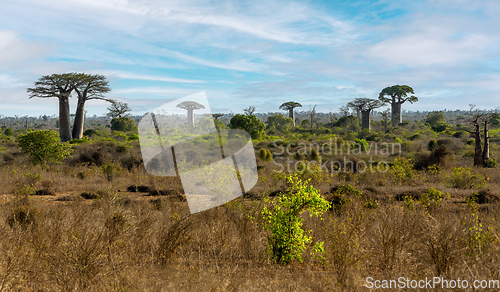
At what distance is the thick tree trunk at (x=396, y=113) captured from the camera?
48.0 m

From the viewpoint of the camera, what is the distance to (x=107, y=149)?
1912cm

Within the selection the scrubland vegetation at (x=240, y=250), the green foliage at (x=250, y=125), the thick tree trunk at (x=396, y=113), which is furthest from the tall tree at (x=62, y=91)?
the thick tree trunk at (x=396, y=113)

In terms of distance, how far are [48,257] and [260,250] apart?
2593 millimetres

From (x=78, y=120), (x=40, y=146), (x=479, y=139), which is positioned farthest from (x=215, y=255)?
(x=78, y=120)

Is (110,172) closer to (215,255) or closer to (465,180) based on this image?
(215,255)

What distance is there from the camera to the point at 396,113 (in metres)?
49.0

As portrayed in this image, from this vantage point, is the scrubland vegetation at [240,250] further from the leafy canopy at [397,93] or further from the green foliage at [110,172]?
the leafy canopy at [397,93]

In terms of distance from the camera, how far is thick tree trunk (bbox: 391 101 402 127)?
1891 inches

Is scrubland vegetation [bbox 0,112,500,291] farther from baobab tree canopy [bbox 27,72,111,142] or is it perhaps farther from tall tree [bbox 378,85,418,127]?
tall tree [bbox 378,85,418,127]

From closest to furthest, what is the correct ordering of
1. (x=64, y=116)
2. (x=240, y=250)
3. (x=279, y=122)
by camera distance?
(x=240, y=250) < (x=64, y=116) < (x=279, y=122)

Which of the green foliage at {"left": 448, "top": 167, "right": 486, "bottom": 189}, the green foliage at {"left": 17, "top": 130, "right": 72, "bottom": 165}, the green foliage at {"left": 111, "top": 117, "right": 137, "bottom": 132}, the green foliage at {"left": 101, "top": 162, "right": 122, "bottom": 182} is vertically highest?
the green foliage at {"left": 111, "top": 117, "right": 137, "bottom": 132}

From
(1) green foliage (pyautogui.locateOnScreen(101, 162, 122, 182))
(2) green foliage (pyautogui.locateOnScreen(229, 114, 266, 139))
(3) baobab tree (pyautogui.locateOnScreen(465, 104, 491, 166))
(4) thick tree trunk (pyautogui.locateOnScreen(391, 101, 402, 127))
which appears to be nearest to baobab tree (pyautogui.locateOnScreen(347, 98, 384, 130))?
(4) thick tree trunk (pyautogui.locateOnScreen(391, 101, 402, 127))

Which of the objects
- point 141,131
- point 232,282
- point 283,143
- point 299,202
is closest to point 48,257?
point 141,131

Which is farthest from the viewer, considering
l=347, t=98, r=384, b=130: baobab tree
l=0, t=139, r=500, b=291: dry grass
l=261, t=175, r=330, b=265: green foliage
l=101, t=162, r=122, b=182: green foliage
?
l=347, t=98, r=384, b=130: baobab tree
